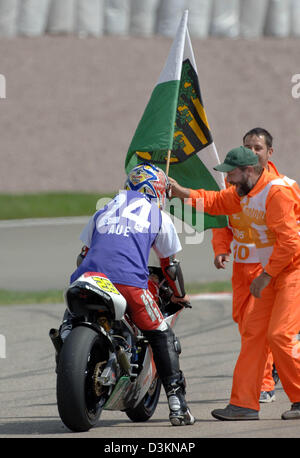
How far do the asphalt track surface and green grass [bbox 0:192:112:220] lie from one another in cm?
878

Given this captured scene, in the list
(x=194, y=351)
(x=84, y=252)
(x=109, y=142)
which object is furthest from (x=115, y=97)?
(x=84, y=252)

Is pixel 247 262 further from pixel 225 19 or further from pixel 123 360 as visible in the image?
pixel 225 19

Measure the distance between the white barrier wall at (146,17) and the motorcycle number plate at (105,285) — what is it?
20.6m

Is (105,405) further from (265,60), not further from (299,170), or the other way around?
(265,60)

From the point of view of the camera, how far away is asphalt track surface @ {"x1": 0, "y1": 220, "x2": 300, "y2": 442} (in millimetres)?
5574

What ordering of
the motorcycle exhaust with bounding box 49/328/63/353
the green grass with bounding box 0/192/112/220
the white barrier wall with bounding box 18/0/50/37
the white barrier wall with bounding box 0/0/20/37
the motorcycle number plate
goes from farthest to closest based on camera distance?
the white barrier wall with bounding box 18/0/50/37, the white barrier wall with bounding box 0/0/20/37, the green grass with bounding box 0/192/112/220, the motorcycle exhaust with bounding box 49/328/63/353, the motorcycle number plate

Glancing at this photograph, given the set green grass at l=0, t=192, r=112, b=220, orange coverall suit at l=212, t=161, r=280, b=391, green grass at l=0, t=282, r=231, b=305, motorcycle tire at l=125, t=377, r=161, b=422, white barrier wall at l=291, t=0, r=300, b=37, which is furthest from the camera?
white barrier wall at l=291, t=0, r=300, b=37

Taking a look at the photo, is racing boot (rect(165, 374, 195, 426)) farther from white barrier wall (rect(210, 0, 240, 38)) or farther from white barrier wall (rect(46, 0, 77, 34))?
white barrier wall (rect(210, 0, 240, 38))

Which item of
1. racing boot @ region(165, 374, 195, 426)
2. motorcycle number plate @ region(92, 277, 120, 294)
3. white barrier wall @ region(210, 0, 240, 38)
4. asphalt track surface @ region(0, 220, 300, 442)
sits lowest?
asphalt track surface @ region(0, 220, 300, 442)

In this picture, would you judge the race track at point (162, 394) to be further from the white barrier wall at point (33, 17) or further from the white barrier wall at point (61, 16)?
the white barrier wall at point (61, 16)

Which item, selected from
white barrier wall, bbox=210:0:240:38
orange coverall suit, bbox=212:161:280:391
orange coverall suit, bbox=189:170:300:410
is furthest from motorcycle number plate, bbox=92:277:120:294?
white barrier wall, bbox=210:0:240:38

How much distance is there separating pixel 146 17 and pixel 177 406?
71.0 feet
